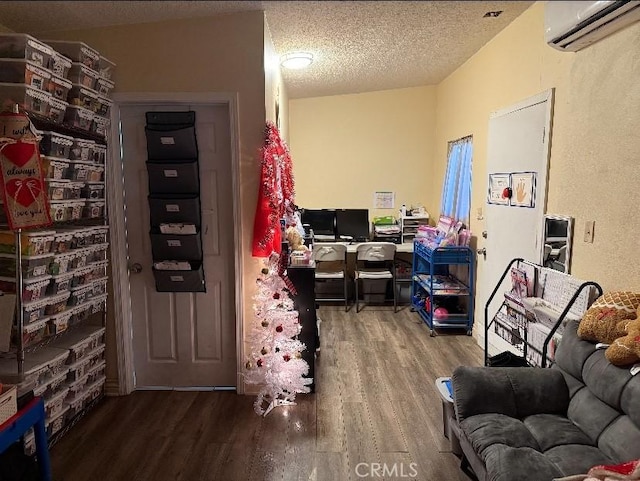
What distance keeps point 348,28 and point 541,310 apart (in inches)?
72.7

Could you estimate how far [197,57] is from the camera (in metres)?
2.64

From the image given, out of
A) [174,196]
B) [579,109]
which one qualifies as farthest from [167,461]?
[579,109]

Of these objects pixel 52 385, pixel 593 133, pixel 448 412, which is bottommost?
pixel 448 412

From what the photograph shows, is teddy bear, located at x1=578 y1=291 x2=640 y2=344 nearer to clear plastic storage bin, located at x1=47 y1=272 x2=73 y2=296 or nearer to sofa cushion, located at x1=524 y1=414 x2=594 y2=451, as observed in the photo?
sofa cushion, located at x1=524 y1=414 x2=594 y2=451

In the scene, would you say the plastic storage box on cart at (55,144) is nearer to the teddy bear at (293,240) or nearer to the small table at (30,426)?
the small table at (30,426)

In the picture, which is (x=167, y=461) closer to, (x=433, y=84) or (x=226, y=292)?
(x=226, y=292)

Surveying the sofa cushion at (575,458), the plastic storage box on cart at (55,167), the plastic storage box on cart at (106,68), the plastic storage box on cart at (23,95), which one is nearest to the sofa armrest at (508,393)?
the sofa cushion at (575,458)

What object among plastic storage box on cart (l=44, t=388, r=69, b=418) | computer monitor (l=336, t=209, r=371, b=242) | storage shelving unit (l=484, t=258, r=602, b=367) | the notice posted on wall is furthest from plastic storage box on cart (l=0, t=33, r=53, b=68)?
the notice posted on wall

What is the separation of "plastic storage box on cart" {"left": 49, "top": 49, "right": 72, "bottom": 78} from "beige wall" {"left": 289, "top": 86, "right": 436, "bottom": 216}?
325cm

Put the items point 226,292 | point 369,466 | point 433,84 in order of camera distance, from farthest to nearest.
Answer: point 433,84, point 226,292, point 369,466

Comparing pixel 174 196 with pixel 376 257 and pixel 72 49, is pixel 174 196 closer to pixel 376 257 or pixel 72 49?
pixel 72 49

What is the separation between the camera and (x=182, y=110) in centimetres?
274

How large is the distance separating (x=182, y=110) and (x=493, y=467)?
2.51m

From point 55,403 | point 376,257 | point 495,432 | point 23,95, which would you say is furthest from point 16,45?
point 376,257
